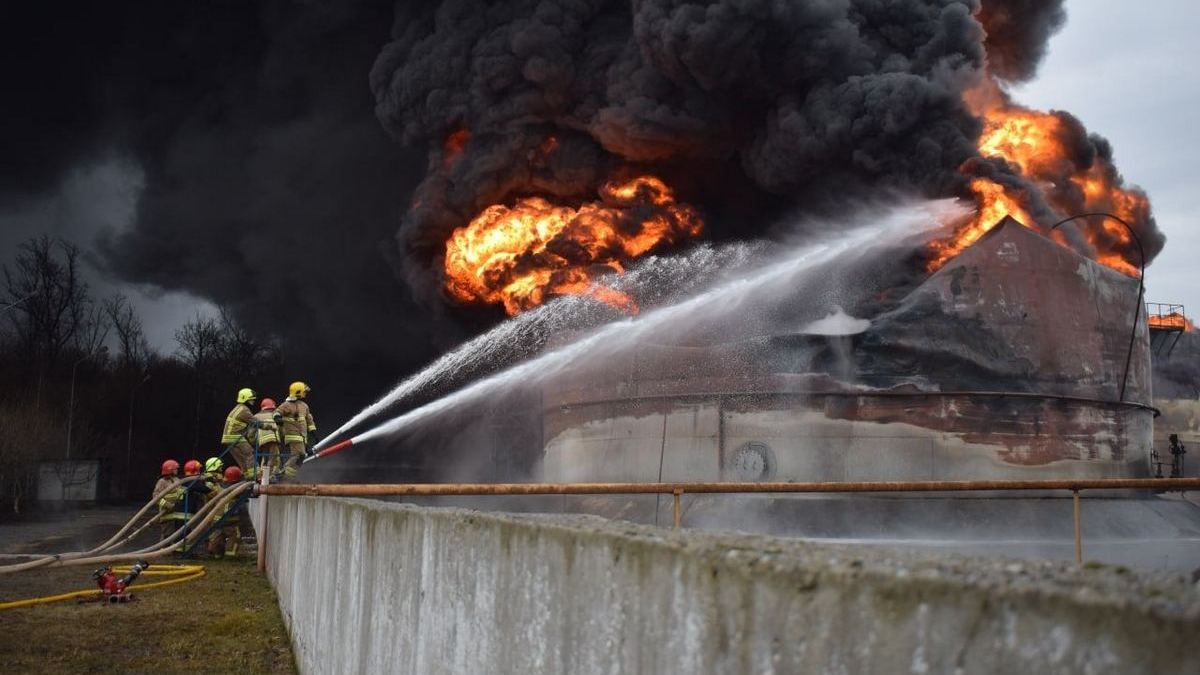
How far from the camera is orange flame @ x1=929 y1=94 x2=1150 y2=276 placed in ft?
71.9

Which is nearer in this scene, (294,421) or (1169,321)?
(294,421)

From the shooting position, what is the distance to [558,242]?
102 ft

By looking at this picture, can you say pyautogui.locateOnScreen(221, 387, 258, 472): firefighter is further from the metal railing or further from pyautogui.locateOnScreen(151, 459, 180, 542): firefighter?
the metal railing

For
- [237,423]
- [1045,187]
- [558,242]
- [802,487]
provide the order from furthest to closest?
[558,242]
[1045,187]
[237,423]
[802,487]

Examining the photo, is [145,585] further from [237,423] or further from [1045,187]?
[1045,187]

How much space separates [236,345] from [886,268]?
4902cm

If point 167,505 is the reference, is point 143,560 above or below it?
below

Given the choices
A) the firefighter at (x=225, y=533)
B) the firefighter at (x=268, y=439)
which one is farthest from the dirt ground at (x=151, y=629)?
the firefighter at (x=268, y=439)

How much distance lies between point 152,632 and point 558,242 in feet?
81.8

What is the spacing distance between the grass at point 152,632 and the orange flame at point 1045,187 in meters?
16.9

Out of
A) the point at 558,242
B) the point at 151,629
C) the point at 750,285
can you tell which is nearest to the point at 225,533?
the point at 151,629

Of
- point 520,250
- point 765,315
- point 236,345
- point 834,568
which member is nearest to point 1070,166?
point 765,315

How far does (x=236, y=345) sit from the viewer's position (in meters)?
60.6

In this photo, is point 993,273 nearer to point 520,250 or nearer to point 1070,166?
point 1070,166
